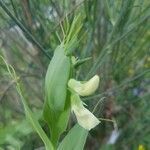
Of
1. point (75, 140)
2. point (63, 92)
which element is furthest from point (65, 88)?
point (75, 140)

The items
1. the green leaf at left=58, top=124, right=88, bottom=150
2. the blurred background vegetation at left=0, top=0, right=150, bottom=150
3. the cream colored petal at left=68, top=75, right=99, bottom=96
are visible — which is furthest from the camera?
the blurred background vegetation at left=0, top=0, right=150, bottom=150

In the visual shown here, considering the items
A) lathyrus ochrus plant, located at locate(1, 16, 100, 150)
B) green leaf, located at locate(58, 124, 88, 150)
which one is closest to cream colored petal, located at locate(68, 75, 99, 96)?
lathyrus ochrus plant, located at locate(1, 16, 100, 150)

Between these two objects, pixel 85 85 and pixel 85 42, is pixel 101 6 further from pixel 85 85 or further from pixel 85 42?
pixel 85 85

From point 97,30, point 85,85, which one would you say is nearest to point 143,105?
point 97,30

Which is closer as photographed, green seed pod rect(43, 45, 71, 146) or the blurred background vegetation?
green seed pod rect(43, 45, 71, 146)

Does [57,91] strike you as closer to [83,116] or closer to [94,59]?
[83,116]

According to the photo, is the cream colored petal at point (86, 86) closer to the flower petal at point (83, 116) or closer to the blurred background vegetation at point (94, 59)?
the flower petal at point (83, 116)

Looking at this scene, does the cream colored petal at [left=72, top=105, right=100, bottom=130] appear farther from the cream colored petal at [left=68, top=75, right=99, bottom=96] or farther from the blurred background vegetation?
the blurred background vegetation
